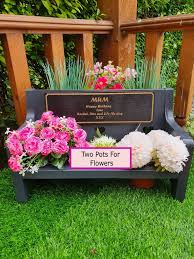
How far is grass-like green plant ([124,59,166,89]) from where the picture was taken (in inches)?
85.8

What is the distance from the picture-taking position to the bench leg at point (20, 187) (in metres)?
1.74

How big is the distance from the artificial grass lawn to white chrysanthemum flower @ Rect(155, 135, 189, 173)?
27cm

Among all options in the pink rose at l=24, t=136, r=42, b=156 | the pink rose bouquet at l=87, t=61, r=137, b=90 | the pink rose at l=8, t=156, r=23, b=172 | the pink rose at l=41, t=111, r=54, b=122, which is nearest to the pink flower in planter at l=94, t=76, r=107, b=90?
the pink rose bouquet at l=87, t=61, r=137, b=90

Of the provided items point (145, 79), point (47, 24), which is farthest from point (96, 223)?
point (47, 24)

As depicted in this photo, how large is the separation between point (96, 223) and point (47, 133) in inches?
22.2

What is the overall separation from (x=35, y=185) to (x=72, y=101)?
604 millimetres

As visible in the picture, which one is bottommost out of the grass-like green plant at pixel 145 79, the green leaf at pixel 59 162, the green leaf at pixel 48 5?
the green leaf at pixel 59 162

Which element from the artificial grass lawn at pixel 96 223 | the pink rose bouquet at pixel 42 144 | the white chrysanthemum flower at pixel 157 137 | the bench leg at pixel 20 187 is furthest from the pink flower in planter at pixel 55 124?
the white chrysanthemum flower at pixel 157 137

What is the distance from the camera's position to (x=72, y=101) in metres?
1.96

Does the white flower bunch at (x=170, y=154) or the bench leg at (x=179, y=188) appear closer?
the white flower bunch at (x=170, y=154)

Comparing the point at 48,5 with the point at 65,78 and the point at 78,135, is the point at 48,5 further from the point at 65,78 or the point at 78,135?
the point at 78,135

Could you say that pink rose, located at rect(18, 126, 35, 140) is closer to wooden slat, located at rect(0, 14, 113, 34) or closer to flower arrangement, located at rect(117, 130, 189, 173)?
flower arrangement, located at rect(117, 130, 189, 173)

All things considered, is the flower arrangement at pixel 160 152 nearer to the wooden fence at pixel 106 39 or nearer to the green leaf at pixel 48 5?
the wooden fence at pixel 106 39

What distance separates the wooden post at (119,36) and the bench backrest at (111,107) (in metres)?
0.76
